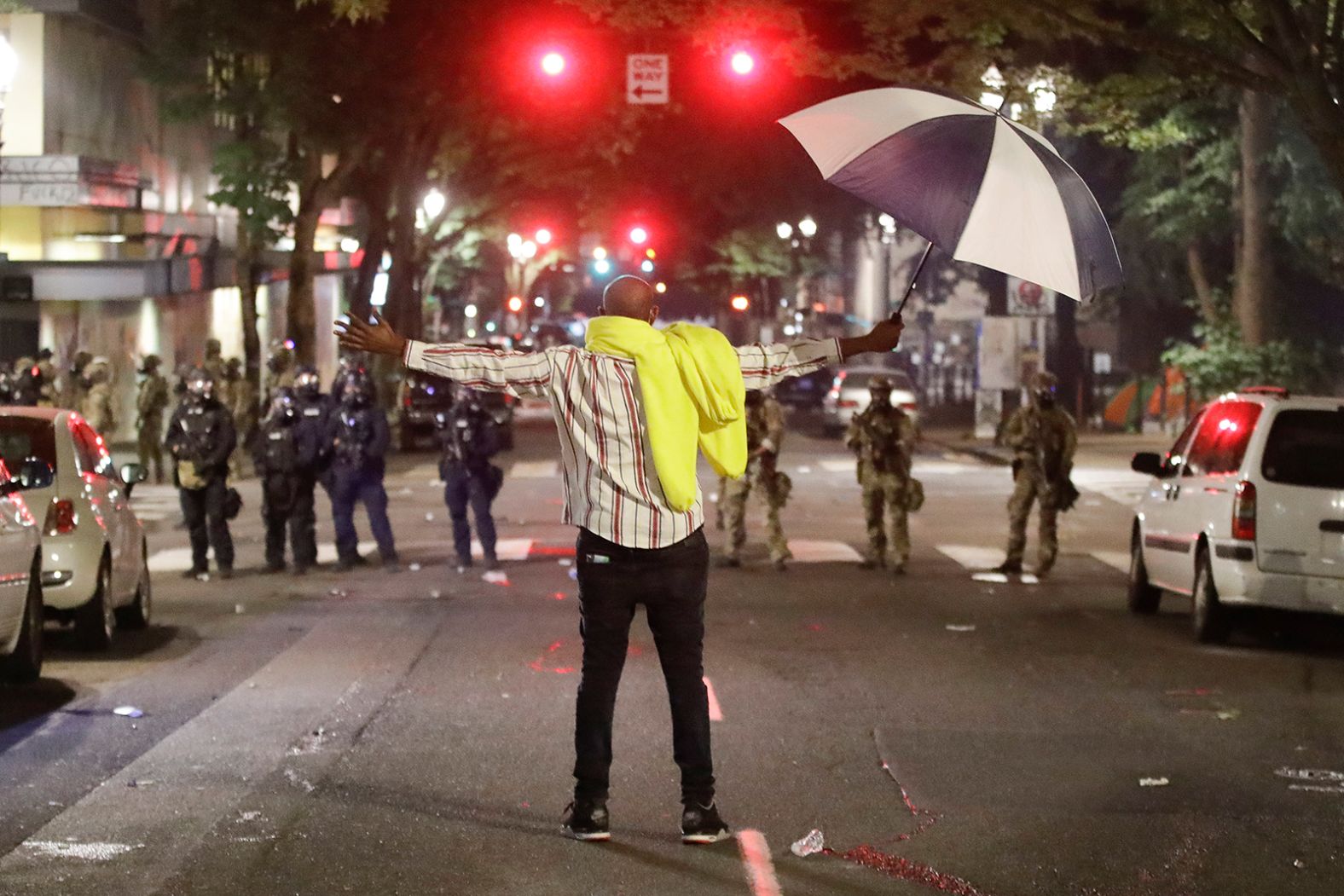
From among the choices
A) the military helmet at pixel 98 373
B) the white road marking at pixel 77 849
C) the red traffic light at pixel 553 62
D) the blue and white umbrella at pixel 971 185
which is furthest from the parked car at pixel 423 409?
the white road marking at pixel 77 849

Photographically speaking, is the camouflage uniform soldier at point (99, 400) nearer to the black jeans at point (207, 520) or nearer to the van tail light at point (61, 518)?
the black jeans at point (207, 520)

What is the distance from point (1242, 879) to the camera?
6.43m

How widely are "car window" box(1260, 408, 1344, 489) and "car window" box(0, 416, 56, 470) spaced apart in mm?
7406

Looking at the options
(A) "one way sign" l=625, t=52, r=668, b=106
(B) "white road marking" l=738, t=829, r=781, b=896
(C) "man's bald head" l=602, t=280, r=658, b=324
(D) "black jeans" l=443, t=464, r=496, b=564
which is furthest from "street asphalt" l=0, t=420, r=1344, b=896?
(A) "one way sign" l=625, t=52, r=668, b=106

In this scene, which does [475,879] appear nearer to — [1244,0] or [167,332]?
[1244,0]

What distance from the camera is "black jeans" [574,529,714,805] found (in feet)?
21.6

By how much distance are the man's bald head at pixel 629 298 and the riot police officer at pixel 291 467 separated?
32.4 ft

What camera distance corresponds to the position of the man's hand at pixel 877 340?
21.9ft

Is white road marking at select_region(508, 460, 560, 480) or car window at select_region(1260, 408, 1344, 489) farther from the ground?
car window at select_region(1260, 408, 1344, 489)

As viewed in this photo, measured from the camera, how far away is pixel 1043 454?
16.0m

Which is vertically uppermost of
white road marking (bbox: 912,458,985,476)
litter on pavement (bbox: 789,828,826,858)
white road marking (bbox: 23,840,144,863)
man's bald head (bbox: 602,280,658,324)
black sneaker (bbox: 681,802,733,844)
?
man's bald head (bbox: 602,280,658,324)

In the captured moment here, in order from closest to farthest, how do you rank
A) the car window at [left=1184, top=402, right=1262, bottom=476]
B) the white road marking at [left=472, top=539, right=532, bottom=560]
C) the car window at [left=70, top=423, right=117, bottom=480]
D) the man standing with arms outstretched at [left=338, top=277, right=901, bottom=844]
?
the man standing with arms outstretched at [left=338, top=277, right=901, bottom=844], the car window at [left=70, top=423, right=117, bottom=480], the car window at [left=1184, top=402, right=1262, bottom=476], the white road marking at [left=472, top=539, right=532, bottom=560]

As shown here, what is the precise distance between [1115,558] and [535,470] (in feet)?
42.6

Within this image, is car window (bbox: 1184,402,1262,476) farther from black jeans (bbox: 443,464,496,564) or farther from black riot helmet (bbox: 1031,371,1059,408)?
black jeans (bbox: 443,464,496,564)
